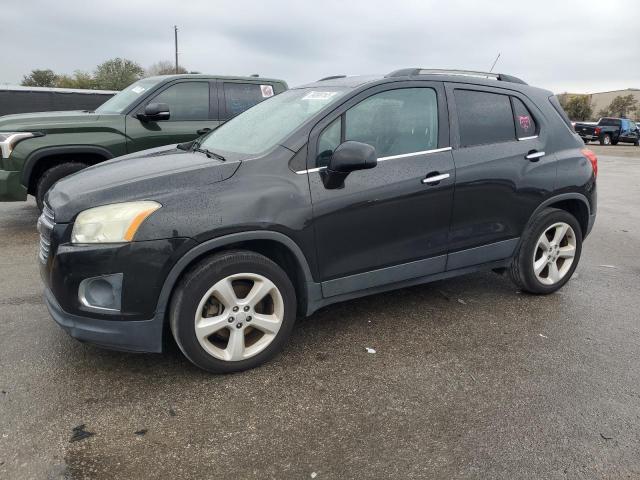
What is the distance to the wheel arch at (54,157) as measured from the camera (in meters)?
5.71

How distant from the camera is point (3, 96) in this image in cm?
1350

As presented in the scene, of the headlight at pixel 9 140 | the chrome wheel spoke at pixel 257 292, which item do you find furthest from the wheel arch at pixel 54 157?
the chrome wheel spoke at pixel 257 292

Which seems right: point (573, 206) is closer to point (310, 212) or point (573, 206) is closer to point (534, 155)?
point (534, 155)

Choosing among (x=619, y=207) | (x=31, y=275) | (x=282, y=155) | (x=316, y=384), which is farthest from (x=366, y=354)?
(x=619, y=207)

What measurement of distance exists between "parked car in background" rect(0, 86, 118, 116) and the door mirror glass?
888cm

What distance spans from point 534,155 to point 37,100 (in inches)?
559

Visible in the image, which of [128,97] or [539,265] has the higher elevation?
[128,97]

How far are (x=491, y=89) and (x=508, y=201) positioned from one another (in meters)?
0.87

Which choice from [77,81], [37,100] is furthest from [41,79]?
[37,100]

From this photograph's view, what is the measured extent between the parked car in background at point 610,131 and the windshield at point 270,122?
32392 millimetres

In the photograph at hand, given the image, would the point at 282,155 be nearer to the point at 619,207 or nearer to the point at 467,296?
the point at 467,296

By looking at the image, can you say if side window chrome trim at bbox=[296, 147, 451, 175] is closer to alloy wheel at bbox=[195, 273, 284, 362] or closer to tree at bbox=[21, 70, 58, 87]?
alloy wheel at bbox=[195, 273, 284, 362]

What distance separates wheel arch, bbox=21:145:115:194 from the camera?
571cm

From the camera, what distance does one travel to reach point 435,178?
3.41 m
